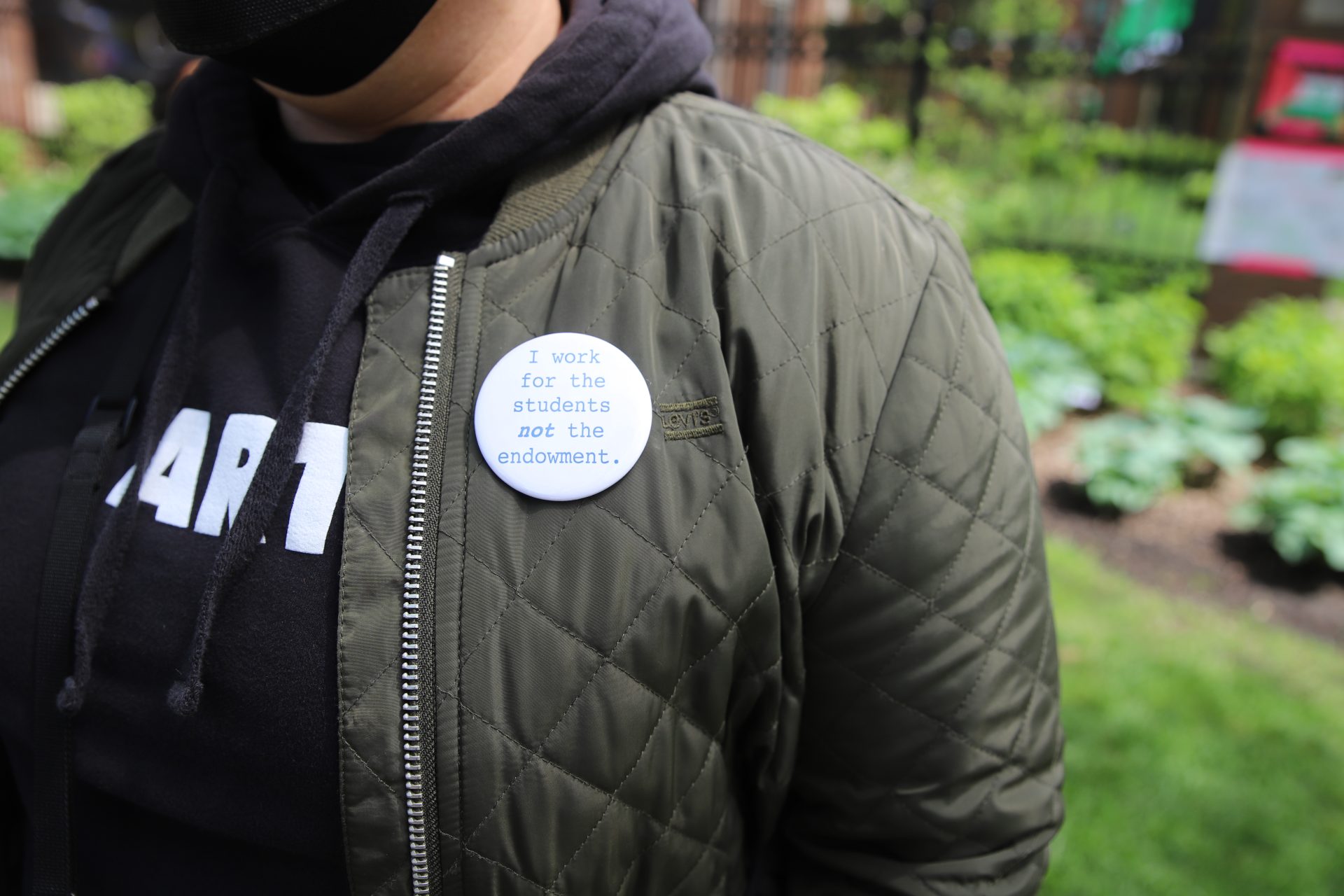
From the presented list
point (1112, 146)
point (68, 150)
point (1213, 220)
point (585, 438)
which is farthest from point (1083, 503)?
point (68, 150)

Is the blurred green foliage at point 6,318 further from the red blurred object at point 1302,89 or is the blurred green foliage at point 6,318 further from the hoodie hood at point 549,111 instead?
the red blurred object at point 1302,89

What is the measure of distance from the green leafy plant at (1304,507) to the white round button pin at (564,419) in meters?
4.11

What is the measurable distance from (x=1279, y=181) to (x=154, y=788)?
7.73 meters

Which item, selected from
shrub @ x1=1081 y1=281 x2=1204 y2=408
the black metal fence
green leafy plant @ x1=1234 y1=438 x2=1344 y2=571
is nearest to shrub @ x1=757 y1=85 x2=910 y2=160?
the black metal fence

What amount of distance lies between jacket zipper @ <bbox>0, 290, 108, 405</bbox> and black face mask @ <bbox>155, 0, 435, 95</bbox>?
1.18ft

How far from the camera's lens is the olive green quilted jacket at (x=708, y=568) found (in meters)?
0.92

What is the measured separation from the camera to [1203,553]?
4422mm

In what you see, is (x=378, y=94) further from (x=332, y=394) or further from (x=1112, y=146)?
(x=1112, y=146)

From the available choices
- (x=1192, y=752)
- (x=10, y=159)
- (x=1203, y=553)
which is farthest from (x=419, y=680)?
(x=10, y=159)

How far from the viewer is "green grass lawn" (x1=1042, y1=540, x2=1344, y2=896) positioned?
2779mm

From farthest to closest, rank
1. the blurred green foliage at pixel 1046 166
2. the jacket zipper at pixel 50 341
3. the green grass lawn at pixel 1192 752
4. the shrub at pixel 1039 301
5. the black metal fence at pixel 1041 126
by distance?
the blurred green foliage at pixel 1046 166, the black metal fence at pixel 1041 126, the shrub at pixel 1039 301, the green grass lawn at pixel 1192 752, the jacket zipper at pixel 50 341

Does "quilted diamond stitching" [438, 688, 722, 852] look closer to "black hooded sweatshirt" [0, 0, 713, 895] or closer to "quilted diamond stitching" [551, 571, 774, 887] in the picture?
"quilted diamond stitching" [551, 571, 774, 887]

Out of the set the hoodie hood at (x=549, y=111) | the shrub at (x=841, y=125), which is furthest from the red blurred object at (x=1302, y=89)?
the hoodie hood at (x=549, y=111)

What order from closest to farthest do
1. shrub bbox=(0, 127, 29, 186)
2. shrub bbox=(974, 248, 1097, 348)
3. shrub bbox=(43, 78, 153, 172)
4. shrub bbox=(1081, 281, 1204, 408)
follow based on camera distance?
1. shrub bbox=(1081, 281, 1204, 408)
2. shrub bbox=(974, 248, 1097, 348)
3. shrub bbox=(0, 127, 29, 186)
4. shrub bbox=(43, 78, 153, 172)
